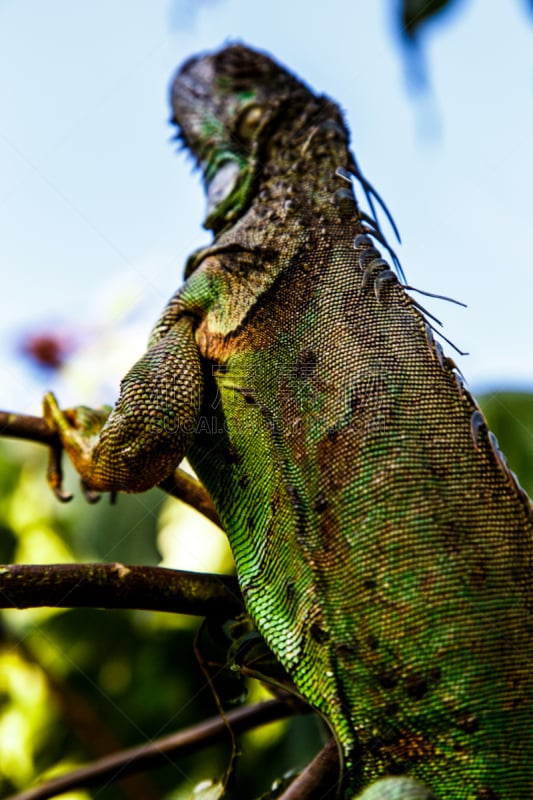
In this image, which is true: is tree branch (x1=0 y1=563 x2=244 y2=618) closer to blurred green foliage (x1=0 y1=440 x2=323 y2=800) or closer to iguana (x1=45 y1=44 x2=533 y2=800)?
iguana (x1=45 y1=44 x2=533 y2=800)

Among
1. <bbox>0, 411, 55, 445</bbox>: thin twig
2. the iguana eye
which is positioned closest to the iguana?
<bbox>0, 411, 55, 445</bbox>: thin twig

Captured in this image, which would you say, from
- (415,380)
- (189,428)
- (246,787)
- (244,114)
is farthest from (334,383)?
(246,787)

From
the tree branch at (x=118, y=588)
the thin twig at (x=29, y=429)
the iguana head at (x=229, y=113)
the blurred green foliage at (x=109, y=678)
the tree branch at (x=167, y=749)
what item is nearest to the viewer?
the tree branch at (x=118, y=588)

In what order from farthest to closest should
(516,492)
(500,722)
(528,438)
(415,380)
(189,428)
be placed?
(528,438) < (189,428) < (415,380) < (516,492) < (500,722)

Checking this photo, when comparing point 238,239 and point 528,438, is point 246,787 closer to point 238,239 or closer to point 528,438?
point 528,438

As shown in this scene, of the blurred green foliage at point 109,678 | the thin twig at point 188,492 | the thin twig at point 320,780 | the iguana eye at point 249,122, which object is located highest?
the iguana eye at point 249,122

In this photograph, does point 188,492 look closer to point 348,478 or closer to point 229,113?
point 348,478

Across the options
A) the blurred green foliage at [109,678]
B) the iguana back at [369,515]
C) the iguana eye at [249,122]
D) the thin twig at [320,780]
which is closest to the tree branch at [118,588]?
the iguana back at [369,515]

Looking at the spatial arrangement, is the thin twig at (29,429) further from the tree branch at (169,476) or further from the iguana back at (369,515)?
the iguana back at (369,515)
